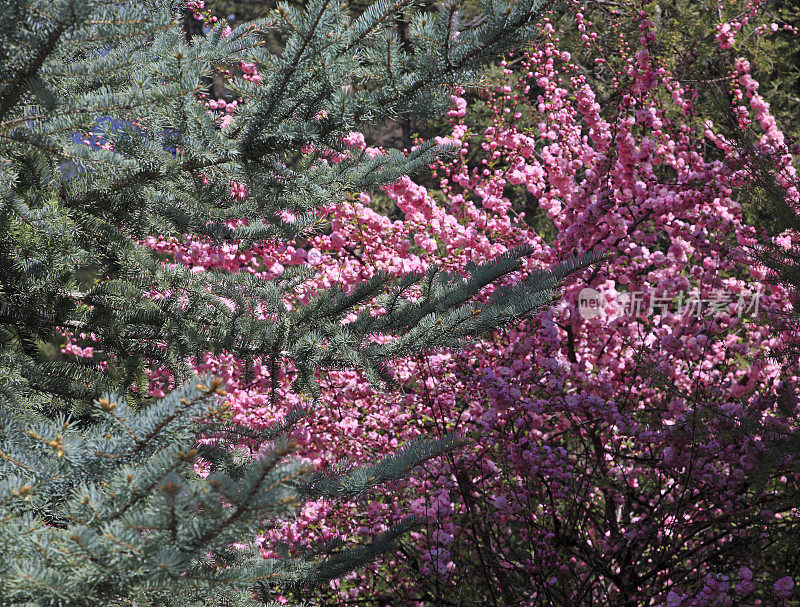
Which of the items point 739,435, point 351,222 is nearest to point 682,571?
point 739,435

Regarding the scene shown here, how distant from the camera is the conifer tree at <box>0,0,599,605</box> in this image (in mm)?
1368

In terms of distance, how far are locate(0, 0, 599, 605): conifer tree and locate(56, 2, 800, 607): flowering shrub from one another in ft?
0.96

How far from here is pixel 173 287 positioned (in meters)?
3.19

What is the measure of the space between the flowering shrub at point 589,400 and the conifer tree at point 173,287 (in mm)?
293

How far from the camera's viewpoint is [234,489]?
1.27 metres

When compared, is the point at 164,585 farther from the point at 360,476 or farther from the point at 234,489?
the point at 360,476

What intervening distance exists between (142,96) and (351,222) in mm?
3353

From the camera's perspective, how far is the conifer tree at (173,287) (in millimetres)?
1368
